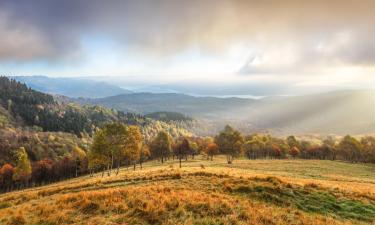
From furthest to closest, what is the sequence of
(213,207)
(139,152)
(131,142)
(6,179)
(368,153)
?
1. (6,179)
2. (368,153)
3. (139,152)
4. (131,142)
5. (213,207)

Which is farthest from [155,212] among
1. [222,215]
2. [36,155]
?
[36,155]

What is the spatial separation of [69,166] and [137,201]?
122210 millimetres

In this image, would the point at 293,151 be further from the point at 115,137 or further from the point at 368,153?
the point at 115,137

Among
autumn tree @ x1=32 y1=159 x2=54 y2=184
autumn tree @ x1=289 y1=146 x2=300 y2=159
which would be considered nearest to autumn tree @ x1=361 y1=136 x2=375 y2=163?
autumn tree @ x1=289 y1=146 x2=300 y2=159

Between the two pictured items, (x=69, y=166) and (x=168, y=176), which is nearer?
(x=168, y=176)

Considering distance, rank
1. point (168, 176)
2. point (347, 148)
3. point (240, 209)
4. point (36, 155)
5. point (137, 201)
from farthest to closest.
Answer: point (36, 155) < point (347, 148) < point (168, 176) < point (137, 201) < point (240, 209)

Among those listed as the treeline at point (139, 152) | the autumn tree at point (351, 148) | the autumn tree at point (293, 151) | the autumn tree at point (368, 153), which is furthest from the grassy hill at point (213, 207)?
the autumn tree at point (293, 151)

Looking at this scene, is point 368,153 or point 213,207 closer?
point 213,207

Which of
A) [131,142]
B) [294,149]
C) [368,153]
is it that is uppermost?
[131,142]

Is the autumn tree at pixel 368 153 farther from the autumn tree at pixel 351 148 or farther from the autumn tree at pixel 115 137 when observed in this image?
the autumn tree at pixel 115 137

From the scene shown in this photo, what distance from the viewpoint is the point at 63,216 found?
13.9 meters

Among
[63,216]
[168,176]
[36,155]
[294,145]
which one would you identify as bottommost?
[36,155]

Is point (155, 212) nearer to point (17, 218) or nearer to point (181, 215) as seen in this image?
→ point (181, 215)

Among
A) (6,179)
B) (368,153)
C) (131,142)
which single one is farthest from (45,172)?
(368,153)
